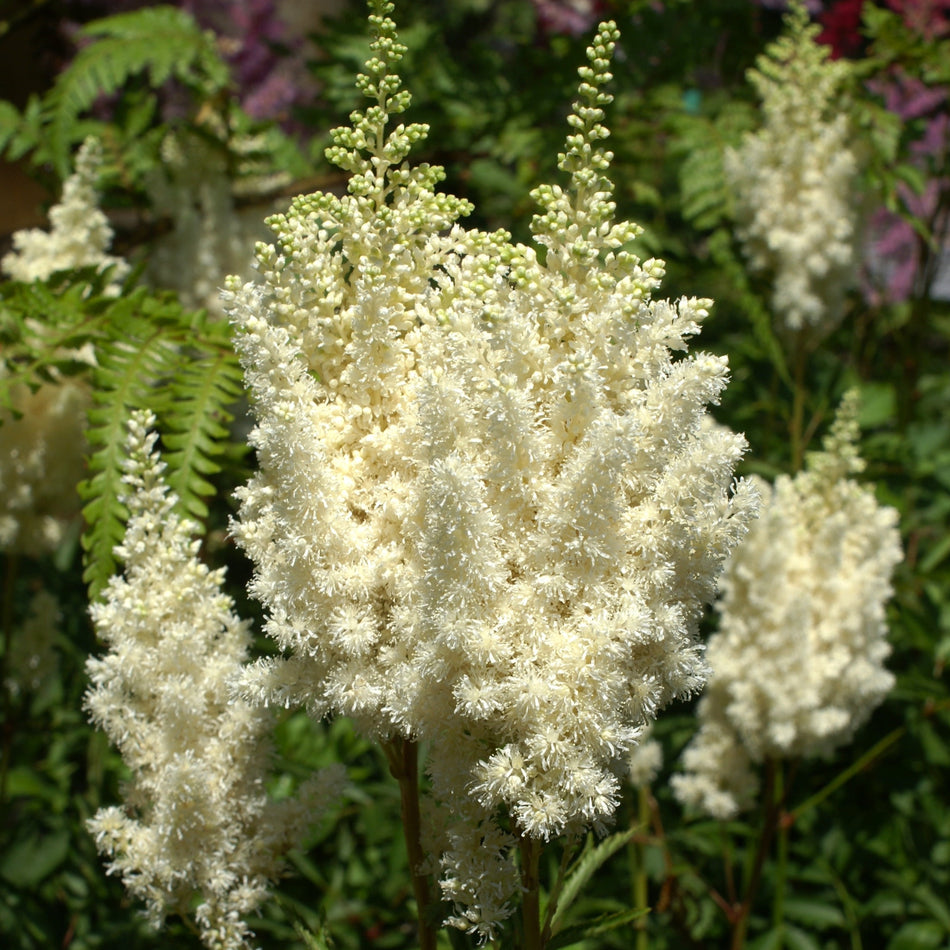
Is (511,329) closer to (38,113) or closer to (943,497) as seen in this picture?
(38,113)

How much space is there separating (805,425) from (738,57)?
3.53ft

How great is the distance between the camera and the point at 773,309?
2.16 m

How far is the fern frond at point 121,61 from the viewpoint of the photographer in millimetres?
1840

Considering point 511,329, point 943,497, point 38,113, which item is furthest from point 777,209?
point 38,113

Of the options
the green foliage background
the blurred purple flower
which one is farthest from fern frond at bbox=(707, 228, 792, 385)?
the blurred purple flower

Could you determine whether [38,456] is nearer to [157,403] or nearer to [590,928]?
[157,403]

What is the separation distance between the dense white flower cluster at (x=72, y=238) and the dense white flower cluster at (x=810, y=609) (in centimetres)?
127

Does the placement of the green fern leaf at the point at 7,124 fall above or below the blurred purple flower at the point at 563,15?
above

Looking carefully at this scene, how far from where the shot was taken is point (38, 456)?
1585 mm

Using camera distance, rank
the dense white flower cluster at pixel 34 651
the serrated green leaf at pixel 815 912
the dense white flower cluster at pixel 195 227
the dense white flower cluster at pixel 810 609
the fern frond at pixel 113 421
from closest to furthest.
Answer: the fern frond at pixel 113 421, the dense white flower cluster at pixel 810 609, the serrated green leaf at pixel 815 912, the dense white flower cluster at pixel 34 651, the dense white flower cluster at pixel 195 227

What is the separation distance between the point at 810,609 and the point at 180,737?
108 centimetres

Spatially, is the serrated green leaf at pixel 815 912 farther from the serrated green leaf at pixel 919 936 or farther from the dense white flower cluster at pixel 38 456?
the dense white flower cluster at pixel 38 456

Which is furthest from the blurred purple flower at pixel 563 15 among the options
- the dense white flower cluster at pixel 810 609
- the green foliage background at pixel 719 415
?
the dense white flower cluster at pixel 810 609

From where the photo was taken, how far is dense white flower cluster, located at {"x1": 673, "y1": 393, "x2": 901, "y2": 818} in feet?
5.14
